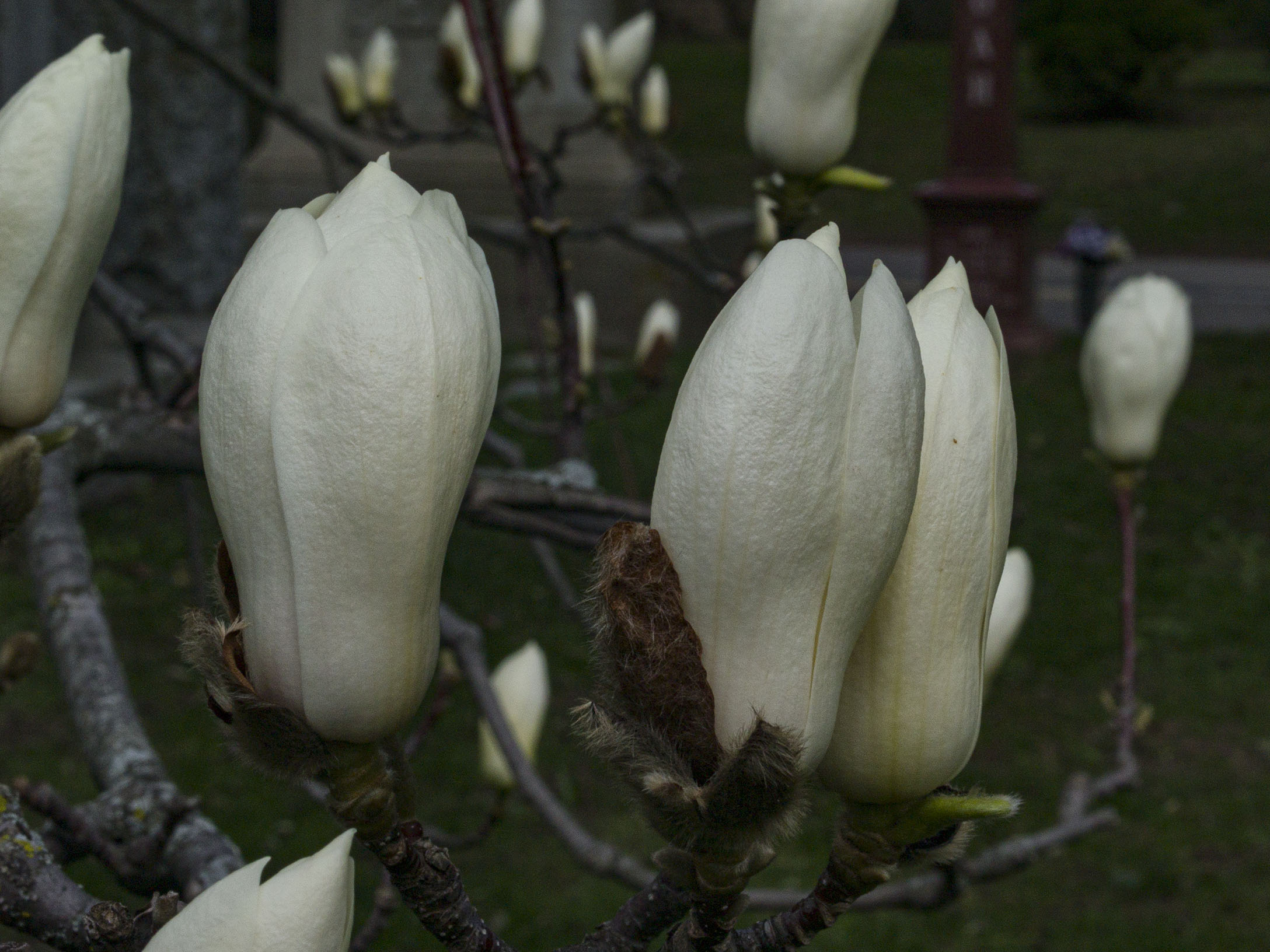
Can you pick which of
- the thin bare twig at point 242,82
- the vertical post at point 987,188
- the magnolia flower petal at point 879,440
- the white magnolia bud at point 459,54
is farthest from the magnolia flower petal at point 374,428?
the vertical post at point 987,188

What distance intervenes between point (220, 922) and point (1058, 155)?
1782 centimetres

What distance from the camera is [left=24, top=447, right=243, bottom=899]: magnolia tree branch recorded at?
84 cm

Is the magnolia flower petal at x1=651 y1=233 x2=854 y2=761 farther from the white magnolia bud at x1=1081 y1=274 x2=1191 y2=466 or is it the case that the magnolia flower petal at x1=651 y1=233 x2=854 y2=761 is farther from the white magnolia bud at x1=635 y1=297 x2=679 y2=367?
the white magnolia bud at x1=635 y1=297 x2=679 y2=367

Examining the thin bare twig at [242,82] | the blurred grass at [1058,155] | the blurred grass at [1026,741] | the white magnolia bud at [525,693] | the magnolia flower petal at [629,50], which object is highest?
the thin bare twig at [242,82]

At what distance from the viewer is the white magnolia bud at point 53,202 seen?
0.60m

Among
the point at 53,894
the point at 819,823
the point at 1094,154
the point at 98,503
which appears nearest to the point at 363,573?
the point at 53,894

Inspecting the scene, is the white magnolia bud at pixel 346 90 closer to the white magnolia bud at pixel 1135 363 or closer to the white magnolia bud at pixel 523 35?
the white magnolia bud at pixel 523 35

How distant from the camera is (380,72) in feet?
9.74

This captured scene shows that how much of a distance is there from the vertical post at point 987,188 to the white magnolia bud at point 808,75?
6650 mm

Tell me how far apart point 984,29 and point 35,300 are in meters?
7.80

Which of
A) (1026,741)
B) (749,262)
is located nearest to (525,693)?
(749,262)

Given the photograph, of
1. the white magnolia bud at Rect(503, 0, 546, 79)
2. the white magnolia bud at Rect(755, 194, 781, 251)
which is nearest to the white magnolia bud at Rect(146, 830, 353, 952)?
the white magnolia bud at Rect(755, 194, 781, 251)

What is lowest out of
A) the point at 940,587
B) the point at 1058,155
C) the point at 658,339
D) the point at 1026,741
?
the point at 1058,155

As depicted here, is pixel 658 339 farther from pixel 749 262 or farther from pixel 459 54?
pixel 459 54
